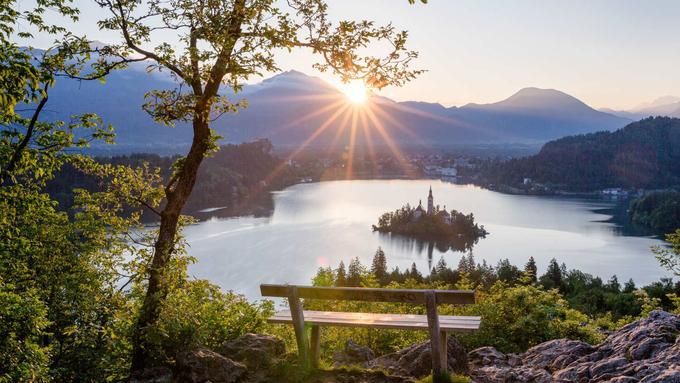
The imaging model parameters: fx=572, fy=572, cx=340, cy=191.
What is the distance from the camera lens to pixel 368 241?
276ft

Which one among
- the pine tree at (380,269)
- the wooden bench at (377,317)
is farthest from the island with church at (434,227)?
the wooden bench at (377,317)

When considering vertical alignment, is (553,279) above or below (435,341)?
below

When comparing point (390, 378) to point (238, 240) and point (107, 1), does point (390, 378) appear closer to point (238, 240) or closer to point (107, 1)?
point (107, 1)

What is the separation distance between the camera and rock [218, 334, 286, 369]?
5.56 meters

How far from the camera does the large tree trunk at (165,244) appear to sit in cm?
569

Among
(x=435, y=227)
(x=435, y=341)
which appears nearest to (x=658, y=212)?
(x=435, y=227)

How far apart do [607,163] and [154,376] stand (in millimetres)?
186264

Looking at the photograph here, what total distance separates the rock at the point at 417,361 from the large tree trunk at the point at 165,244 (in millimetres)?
2316

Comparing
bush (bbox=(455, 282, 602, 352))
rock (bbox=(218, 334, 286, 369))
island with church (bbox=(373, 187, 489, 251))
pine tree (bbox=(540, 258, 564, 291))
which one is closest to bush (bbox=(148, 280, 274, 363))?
rock (bbox=(218, 334, 286, 369))

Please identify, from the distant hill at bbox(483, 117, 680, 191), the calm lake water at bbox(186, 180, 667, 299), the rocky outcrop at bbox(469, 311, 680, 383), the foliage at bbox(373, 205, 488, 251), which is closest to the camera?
the rocky outcrop at bbox(469, 311, 680, 383)

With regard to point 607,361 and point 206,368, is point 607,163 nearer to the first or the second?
point 607,361

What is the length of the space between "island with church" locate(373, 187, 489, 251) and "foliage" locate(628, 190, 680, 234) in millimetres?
31001

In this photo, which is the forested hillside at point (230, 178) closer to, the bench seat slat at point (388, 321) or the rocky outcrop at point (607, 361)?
the bench seat slat at point (388, 321)

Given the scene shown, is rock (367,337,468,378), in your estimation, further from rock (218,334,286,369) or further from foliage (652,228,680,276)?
foliage (652,228,680,276)
